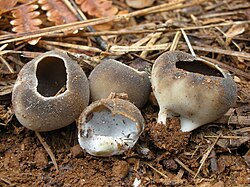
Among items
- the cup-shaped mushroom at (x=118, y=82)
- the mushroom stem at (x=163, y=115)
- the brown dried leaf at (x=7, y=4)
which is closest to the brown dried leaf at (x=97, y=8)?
the brown dried leaf at (x=7, y=4)

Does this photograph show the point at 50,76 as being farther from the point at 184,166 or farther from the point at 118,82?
the point at 184,166

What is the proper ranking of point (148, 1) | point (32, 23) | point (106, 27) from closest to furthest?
1. point (32, 23)
2. point (106, 27)
3. point (148, 1)

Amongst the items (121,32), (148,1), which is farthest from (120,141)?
(148,1)

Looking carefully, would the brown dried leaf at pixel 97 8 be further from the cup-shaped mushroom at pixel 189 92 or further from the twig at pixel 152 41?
the cup-shaped mushroom at pixel 189 92

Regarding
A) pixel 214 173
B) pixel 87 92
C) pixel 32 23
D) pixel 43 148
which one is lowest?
pixel 214 173

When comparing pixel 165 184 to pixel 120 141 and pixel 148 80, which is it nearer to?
pixel 120 141

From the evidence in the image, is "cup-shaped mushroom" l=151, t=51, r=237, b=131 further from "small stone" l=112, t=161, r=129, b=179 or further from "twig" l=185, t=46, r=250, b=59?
"twig" l=185, t=46, r=250, b=59

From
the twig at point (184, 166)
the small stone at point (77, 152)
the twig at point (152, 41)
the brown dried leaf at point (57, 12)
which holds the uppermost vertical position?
the brown dried leaf at point (57, 12)
